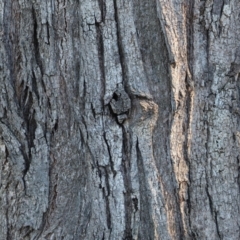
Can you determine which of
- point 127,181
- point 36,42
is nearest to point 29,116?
point 36,42

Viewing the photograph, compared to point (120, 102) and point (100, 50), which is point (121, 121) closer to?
point (120, 102)

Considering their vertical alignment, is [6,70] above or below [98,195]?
above

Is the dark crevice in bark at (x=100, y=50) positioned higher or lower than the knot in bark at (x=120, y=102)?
higher

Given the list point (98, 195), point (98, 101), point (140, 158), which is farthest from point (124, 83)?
point (98, 195)

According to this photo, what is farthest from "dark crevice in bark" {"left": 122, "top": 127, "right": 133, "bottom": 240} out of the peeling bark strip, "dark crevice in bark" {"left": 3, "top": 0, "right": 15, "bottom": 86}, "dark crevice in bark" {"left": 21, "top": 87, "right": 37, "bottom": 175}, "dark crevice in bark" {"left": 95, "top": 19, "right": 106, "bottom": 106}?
"dark crevice in bark" {"left": 3, "top": 0, "right": 15, "bottom": 86}

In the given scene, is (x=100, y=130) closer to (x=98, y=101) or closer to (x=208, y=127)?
(x=98, y=101)

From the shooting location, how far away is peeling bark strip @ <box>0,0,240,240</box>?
1.64 metres

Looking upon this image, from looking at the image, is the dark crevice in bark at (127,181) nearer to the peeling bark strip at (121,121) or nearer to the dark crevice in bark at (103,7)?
the peeling bark strip at (121,121)

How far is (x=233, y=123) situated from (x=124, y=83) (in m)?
0.39

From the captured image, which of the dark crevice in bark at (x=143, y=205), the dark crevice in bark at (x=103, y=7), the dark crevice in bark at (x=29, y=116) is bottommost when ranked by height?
the dark crevice in bark at (x=143, y=205)

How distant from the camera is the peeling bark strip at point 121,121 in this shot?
164 centimetres

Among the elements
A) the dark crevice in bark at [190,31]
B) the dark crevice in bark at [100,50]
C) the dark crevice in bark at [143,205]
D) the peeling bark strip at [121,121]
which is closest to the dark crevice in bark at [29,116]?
the peeling bark strip at [121,121]

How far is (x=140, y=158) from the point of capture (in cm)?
164

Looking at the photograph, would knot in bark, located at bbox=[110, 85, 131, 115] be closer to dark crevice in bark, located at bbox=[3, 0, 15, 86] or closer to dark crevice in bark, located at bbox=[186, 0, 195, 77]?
dark crevice in bark, located at bbox=[186, 0, 195, 77]
